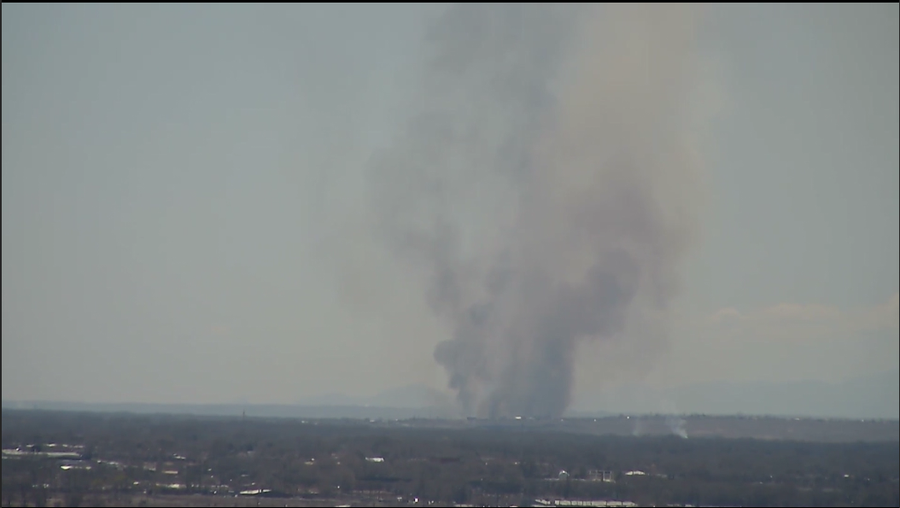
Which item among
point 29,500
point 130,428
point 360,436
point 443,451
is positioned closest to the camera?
point 29,500

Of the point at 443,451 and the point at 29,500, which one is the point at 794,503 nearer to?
the point at 443,451

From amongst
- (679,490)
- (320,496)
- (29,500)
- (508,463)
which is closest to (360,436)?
(508,463)

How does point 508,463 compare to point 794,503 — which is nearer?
point 794,503

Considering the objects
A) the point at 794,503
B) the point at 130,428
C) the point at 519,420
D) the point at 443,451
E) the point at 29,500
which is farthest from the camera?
the point at 519,420

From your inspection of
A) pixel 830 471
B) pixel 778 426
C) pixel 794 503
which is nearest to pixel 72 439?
pixel 794 503

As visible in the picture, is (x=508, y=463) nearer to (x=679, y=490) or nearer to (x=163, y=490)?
(x=679, y=490)

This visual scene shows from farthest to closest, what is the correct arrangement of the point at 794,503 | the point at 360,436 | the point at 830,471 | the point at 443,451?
1. the point at 360,436
2. the point at 443,451
3. the point at 830,471
4. the point at 794,503
